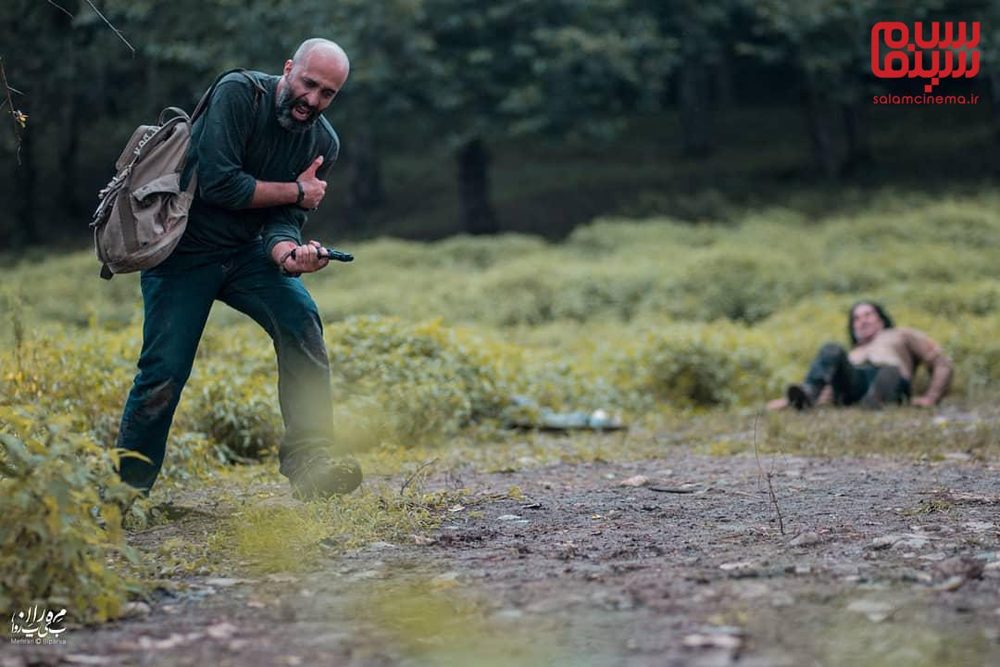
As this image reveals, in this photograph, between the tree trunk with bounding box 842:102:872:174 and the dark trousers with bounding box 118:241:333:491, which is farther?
the tree trunk with bounding box 842:102:872:174

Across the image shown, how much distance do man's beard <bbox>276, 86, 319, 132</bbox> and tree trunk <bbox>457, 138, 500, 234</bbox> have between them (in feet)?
72.2

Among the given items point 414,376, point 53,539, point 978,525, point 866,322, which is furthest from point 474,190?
point 53,539

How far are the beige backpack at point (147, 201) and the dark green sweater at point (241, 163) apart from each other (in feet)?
0.21

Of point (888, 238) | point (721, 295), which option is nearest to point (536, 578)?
point (721, 295)

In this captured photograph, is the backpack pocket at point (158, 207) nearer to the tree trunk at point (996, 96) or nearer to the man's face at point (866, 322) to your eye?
the man's face at point (866, 322)

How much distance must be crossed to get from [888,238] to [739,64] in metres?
21.3

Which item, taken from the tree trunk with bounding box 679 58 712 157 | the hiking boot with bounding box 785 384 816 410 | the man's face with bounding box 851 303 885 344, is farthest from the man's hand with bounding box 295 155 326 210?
the tree trunk with bounding box 679 58 712 157

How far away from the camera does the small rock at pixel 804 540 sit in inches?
190

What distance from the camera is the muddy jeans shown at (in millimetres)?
10992

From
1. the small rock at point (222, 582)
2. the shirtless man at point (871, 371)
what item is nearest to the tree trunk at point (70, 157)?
the shirtless man at point (871, 371)

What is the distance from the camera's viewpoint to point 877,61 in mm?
27438

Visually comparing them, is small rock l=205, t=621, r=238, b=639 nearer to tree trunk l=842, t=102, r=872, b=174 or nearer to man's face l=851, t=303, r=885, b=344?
man's face l=851, t=303, r=885, b=344

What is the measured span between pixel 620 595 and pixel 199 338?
7.84 feet

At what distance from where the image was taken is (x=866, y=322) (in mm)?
11789
